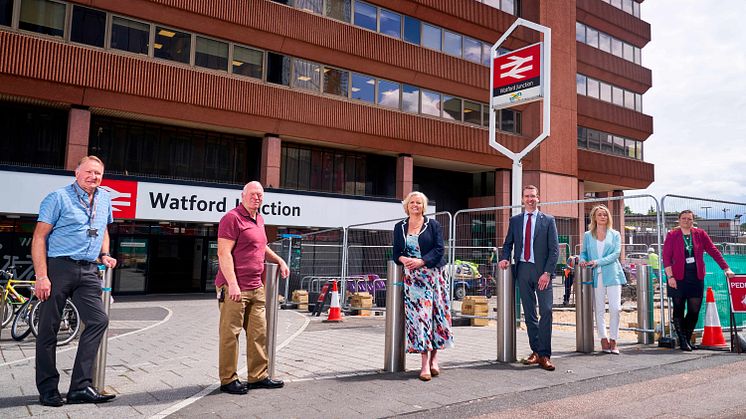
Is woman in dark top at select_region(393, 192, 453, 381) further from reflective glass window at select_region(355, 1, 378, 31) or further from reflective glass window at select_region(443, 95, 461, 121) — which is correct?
reflective glass window at select_region(443, 95, 461, 121)

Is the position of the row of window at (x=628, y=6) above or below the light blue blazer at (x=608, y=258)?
above

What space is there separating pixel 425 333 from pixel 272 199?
48.7 ft

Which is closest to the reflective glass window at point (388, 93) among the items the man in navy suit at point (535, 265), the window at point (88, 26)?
the window at point (88, 26)

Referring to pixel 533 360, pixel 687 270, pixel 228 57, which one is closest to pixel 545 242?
pixel 533 360

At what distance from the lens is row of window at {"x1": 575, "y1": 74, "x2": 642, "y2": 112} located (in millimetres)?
32750

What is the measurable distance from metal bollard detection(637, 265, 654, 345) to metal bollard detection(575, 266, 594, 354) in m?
1.46

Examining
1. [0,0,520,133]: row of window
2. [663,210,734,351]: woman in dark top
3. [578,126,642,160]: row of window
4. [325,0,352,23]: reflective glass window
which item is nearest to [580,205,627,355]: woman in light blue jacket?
[663,210,734,351]: woman in dark top

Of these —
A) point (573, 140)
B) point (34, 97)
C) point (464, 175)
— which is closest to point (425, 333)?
point (34, 97)

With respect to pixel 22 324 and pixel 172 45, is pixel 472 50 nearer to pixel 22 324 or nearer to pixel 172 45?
pixel 172 45

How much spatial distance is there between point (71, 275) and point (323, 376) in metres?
2.64

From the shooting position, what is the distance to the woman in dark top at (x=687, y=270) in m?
7.71

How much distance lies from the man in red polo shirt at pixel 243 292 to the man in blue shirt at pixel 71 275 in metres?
0.99

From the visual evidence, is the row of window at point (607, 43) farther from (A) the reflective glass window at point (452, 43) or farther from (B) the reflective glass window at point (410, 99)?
(B) the reflective glass window at point (410, 99)

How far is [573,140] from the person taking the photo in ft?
101
